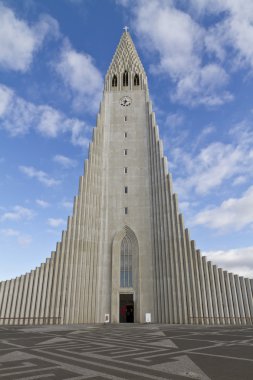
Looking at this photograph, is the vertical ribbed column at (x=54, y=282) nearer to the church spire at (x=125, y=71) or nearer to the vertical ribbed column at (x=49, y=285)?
the vertical ribbed column at (x=49, y=285)

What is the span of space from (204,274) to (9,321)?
22823 millimetres

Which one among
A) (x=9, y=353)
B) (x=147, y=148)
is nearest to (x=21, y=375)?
(x=9, y=353)

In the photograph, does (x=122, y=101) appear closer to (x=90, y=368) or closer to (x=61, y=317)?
(x=61, y=317)

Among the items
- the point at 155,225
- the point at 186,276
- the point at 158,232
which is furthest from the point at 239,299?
the point at 155,225

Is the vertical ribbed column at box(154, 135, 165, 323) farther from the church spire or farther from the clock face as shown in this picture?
the church spire

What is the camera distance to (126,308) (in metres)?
33.5

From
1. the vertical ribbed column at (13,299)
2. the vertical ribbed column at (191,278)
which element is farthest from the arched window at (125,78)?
the vertical ribbed column at (13,299)

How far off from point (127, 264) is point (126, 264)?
0.13 m

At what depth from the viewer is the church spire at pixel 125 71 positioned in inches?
1844

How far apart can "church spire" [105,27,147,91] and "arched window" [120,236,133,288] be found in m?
26.7

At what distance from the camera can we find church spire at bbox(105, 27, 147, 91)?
4684 centimetres

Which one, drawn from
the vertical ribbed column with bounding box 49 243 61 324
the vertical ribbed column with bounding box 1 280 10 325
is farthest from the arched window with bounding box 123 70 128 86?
the vertical ribbed column with bounding box 1 280 10 325

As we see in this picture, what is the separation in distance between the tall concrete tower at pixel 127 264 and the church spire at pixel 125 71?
10.4m

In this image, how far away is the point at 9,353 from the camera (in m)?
8.94
